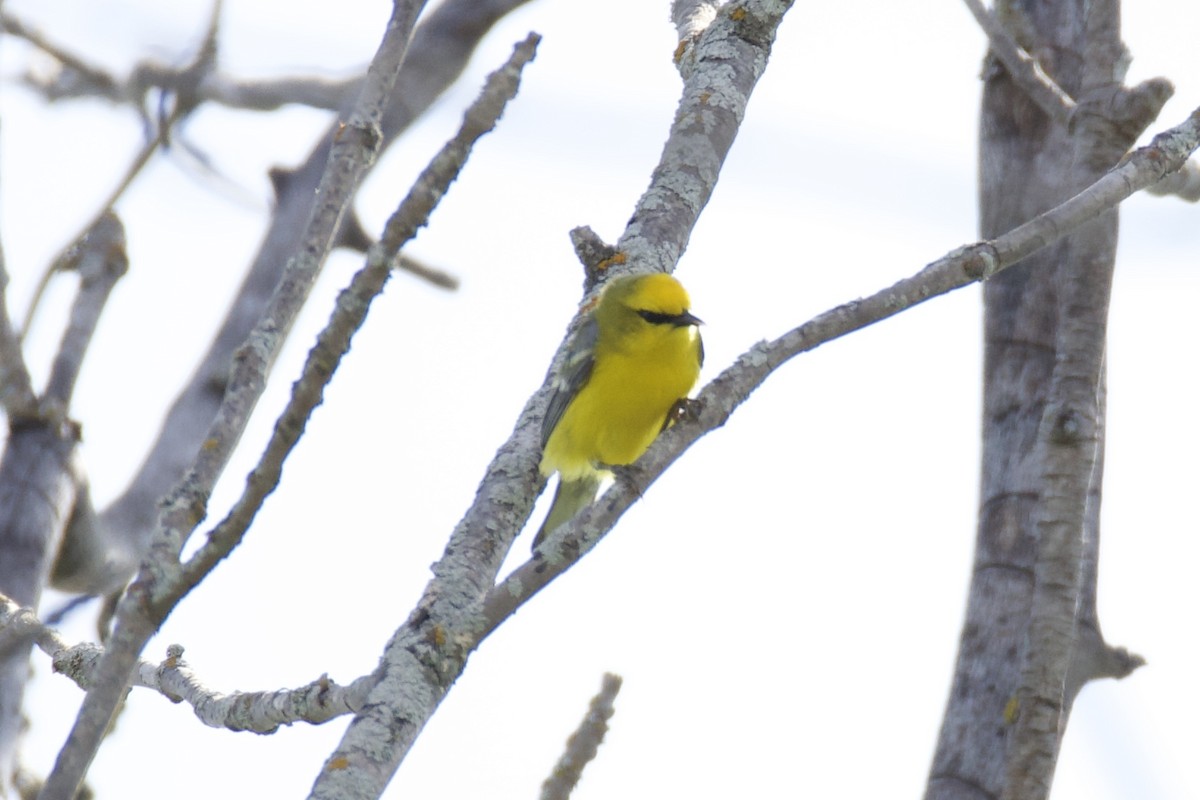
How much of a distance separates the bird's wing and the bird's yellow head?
0.19ft

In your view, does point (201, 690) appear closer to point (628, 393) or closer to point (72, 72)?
point (628, 393)

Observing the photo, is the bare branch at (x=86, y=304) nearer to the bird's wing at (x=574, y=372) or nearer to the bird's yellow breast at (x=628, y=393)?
the bird's wing at (x=574, y=372)

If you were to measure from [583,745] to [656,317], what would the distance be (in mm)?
2328

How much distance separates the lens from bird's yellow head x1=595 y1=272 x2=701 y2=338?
4270mm

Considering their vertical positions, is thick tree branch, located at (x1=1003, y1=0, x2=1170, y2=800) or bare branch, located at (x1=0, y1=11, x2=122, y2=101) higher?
bare branch, located at (x1=0, y1=11, x2=122, y2=101)

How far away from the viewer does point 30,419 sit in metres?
4.30

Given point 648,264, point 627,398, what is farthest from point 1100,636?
point 627,398

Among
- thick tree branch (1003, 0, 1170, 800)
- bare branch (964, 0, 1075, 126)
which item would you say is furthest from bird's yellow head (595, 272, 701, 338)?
thick tree branch (1003, 0, 1170, 800)

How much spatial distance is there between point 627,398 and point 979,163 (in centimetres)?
154

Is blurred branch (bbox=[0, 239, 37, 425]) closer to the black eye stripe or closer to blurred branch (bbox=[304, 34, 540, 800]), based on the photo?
blurred branch (bbox=[304, 34, 540, 800])

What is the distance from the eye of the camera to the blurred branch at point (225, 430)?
5.57ft

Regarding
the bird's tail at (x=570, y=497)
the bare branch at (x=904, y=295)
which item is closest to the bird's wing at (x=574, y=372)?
the bird's tail at (x=570, y=497)

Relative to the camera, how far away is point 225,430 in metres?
2.17

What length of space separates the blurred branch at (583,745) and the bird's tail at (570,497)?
2.43 metres
